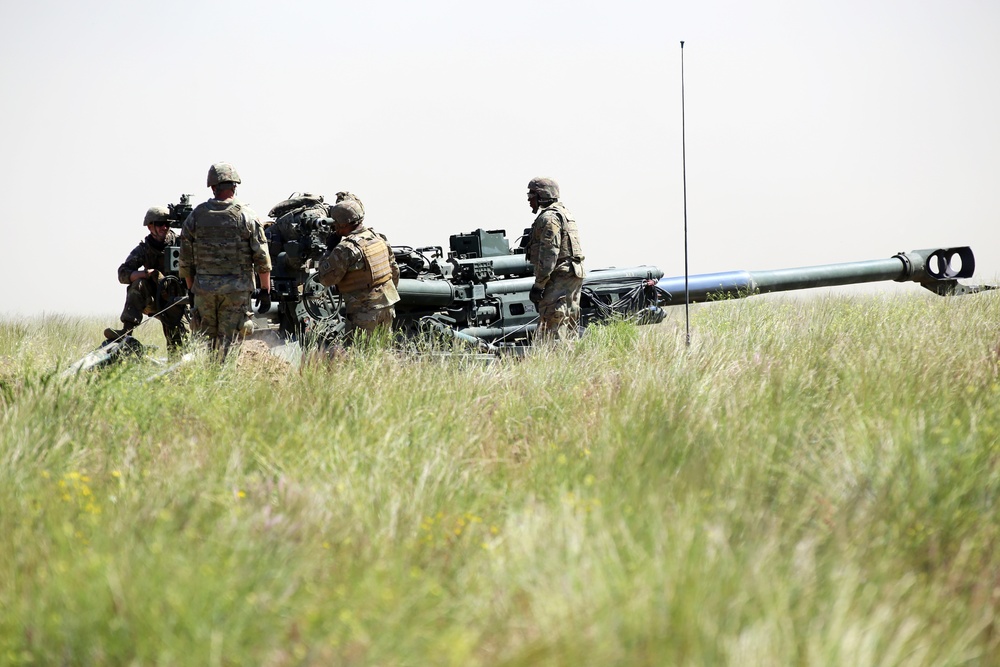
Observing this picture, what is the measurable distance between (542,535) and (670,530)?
1.27ft

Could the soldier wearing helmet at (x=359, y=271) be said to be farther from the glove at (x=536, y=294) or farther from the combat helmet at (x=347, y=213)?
the glove at (x=536, y=294)

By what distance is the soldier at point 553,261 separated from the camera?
9.36 meters

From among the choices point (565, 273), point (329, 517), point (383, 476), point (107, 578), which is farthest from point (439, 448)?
point (565, 273)

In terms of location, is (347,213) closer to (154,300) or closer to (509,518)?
(154,300)

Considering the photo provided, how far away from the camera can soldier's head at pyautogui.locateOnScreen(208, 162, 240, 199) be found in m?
8.10

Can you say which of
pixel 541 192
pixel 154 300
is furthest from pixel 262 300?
pixel 541 192

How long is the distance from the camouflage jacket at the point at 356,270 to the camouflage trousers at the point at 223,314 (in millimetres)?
699

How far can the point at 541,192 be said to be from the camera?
31.4ft

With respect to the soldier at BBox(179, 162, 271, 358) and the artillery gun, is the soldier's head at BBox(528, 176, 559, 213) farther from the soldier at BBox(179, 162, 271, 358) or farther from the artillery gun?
the soldier at BBox(179, 162, 271, 358)

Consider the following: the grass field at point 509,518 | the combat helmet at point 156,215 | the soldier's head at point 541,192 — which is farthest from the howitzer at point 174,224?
the grass field at point 509,518

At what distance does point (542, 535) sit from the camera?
10.3ft

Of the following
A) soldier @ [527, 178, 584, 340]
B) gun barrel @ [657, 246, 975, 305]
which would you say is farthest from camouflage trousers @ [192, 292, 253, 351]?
gun barrel @ [657, 246, 975, 305]

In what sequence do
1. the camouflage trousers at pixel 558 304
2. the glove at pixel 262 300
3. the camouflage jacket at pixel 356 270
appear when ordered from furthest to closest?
1. the camouflage trousers at pixel 558 304
2. the glove at pixel 262 300
3. the camouflage jacket at pixel 356 270

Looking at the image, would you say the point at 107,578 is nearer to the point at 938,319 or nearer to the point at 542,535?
the point at 542,535
